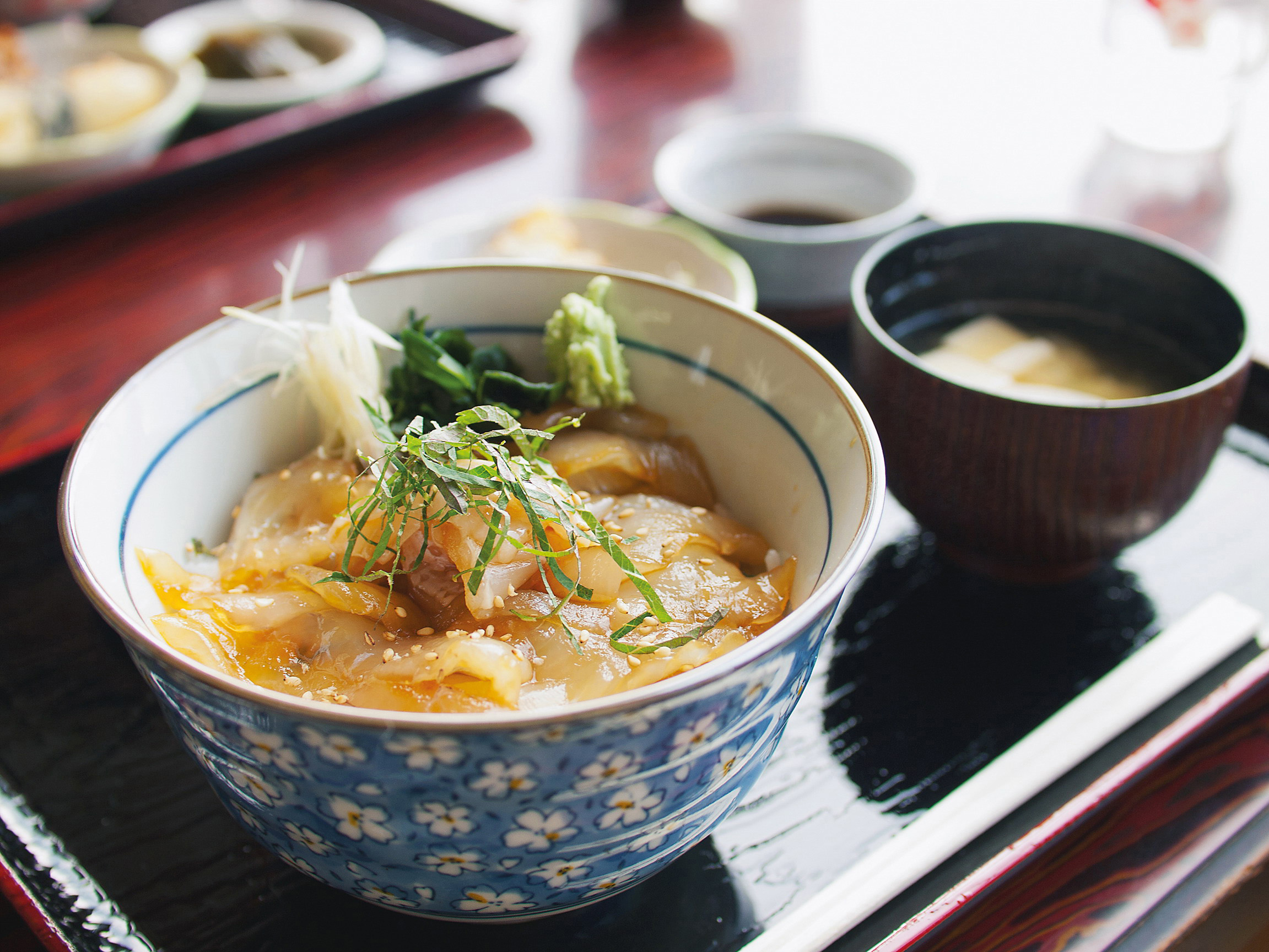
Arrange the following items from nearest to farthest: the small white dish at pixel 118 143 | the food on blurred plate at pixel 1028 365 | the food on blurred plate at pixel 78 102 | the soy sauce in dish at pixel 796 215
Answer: the food on blurred plate at pixel 1028 365, the soy sauce in dish at pixel 796 215, the small white dish at pixel 118 143, the food on blurred plate at pixel 78 102

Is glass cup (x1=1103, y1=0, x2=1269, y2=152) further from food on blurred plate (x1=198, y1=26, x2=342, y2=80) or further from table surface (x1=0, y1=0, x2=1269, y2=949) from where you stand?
food on blurred plate (x1=198, y1=26, x2=342, y2=80)

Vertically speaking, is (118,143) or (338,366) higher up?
(338,366)

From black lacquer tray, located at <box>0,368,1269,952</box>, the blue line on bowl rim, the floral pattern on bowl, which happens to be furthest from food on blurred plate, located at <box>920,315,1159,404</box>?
the floral pattern on bowl

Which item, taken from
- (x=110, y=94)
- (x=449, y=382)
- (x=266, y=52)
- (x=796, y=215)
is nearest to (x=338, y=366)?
(x=449, y=382)

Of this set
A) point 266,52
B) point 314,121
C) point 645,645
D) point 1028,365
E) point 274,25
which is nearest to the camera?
point 645,645

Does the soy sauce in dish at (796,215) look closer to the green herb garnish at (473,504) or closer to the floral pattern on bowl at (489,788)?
the green herb garnish at (473,504)

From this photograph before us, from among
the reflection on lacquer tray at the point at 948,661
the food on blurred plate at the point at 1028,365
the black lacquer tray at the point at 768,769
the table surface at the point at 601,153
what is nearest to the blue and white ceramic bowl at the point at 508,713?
the black lacquer tray at the point at 768,769

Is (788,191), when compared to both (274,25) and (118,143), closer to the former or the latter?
(118,143)
